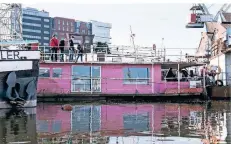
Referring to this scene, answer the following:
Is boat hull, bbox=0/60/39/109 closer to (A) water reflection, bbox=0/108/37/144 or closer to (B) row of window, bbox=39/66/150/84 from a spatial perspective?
(A) water reflection, bbox=0/108/37/144

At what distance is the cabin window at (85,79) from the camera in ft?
84.8

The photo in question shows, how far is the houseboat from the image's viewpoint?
25594 mm

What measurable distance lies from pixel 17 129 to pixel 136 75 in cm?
1515

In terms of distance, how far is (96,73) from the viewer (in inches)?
1027

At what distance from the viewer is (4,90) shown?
18.5 metres

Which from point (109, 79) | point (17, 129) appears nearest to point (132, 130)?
point (17, 129)

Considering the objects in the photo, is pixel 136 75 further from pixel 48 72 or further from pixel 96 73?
pixel 48 72

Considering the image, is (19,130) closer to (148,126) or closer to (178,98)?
(148,126)

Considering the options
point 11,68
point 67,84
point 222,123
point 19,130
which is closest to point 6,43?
point 11,68

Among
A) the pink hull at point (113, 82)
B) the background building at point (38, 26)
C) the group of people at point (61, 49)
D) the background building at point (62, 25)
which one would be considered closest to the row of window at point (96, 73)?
the pink hull at point (113, 82)

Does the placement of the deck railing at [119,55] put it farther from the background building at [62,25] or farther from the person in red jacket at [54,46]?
the background building at [62,25]

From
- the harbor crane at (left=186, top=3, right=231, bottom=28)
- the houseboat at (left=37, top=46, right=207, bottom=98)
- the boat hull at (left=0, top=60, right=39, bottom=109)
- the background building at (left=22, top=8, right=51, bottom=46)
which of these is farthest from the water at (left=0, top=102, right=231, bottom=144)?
the background building at (left=22, top=8, right=51, bottom=46)

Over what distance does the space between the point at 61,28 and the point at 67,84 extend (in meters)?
94.4

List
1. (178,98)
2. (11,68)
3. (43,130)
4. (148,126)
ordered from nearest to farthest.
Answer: (43,130), (148,126), (11,68), (178,98)
